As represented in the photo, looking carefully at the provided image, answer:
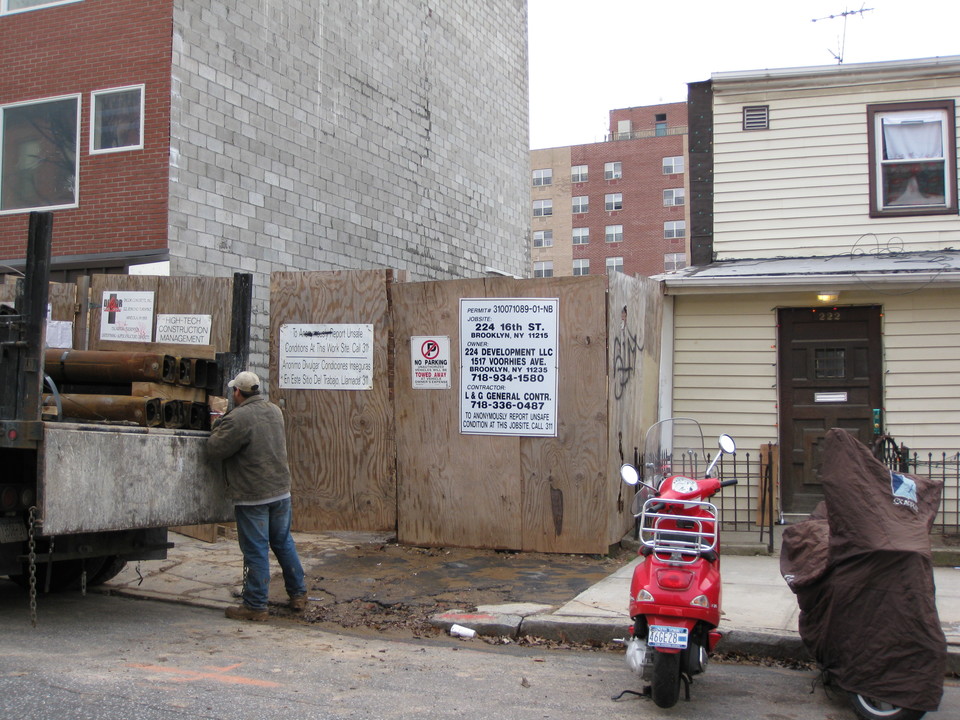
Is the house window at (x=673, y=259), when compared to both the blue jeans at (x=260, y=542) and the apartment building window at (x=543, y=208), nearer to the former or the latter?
the apartment building window at (x=543, y=208)

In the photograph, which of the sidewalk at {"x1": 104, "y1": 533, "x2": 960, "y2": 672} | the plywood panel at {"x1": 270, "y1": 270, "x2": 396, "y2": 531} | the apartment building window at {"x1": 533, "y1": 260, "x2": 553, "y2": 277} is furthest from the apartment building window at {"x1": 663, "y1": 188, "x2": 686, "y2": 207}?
the sidewalk at {"x1": 104, "y1": 533, "x2": 960, "y2": 672}

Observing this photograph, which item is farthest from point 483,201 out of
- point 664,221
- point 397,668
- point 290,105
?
point 664,221

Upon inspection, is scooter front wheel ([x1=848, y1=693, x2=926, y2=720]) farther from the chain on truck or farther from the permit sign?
the chain on truck

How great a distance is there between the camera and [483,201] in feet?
61.8

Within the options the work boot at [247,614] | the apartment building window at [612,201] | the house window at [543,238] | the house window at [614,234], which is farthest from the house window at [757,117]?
the house window at [543,238]

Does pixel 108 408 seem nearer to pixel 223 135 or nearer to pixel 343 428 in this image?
pixel 343 428

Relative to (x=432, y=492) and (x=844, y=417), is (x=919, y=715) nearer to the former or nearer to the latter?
(x=432, y=492)

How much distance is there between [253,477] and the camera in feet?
21.8

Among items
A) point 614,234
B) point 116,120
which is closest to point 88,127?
point 116,120

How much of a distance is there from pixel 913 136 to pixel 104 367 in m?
9.47

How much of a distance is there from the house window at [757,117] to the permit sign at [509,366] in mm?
4488

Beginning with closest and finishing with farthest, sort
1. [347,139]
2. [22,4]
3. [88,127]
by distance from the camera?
[88,127] < [22,4] < [347,139]

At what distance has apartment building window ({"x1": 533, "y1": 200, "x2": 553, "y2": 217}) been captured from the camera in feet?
221

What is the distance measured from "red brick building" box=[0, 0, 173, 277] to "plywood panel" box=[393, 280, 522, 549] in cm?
386
